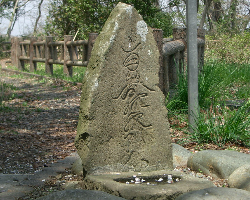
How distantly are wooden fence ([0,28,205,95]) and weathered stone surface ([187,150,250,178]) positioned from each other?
1.97 metres

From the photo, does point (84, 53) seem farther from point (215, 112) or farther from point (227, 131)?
point (227, 131)

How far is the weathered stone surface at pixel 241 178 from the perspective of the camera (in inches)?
107

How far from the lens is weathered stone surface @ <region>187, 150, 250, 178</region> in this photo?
10.2ft

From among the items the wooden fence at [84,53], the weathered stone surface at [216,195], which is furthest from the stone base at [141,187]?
the wooden fence at [84,53]

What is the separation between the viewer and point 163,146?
126 inches

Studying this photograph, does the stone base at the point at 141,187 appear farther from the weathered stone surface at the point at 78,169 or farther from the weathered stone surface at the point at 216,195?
the weathered stone surface at the point at 78,169

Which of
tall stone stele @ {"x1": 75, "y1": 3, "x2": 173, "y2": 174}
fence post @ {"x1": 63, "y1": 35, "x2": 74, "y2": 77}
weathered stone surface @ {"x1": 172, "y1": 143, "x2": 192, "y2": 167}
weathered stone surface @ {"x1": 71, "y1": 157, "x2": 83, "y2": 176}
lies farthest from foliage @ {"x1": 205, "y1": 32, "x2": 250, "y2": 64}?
weathered stone surface @ {"x1": 71, "y1": 157, "x2": 83, "y2": 176}

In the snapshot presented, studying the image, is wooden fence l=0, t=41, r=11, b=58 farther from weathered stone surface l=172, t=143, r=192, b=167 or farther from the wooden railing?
weathered stone surface l=172, t=143, r=192, b=167

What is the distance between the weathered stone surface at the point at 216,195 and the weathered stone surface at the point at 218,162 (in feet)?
2.33

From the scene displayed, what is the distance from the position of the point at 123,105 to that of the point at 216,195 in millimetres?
1106

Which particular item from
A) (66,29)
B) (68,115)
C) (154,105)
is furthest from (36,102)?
(66,29)

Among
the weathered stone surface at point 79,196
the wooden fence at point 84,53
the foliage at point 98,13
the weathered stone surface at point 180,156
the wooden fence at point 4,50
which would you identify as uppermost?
the foliage at point 98,13

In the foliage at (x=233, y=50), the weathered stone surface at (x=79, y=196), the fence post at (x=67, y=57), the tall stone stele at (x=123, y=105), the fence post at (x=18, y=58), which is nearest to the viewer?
the weathered stone surface at (x=79, y=196)

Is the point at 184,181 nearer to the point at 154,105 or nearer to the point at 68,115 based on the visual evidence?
the point at 154,105
